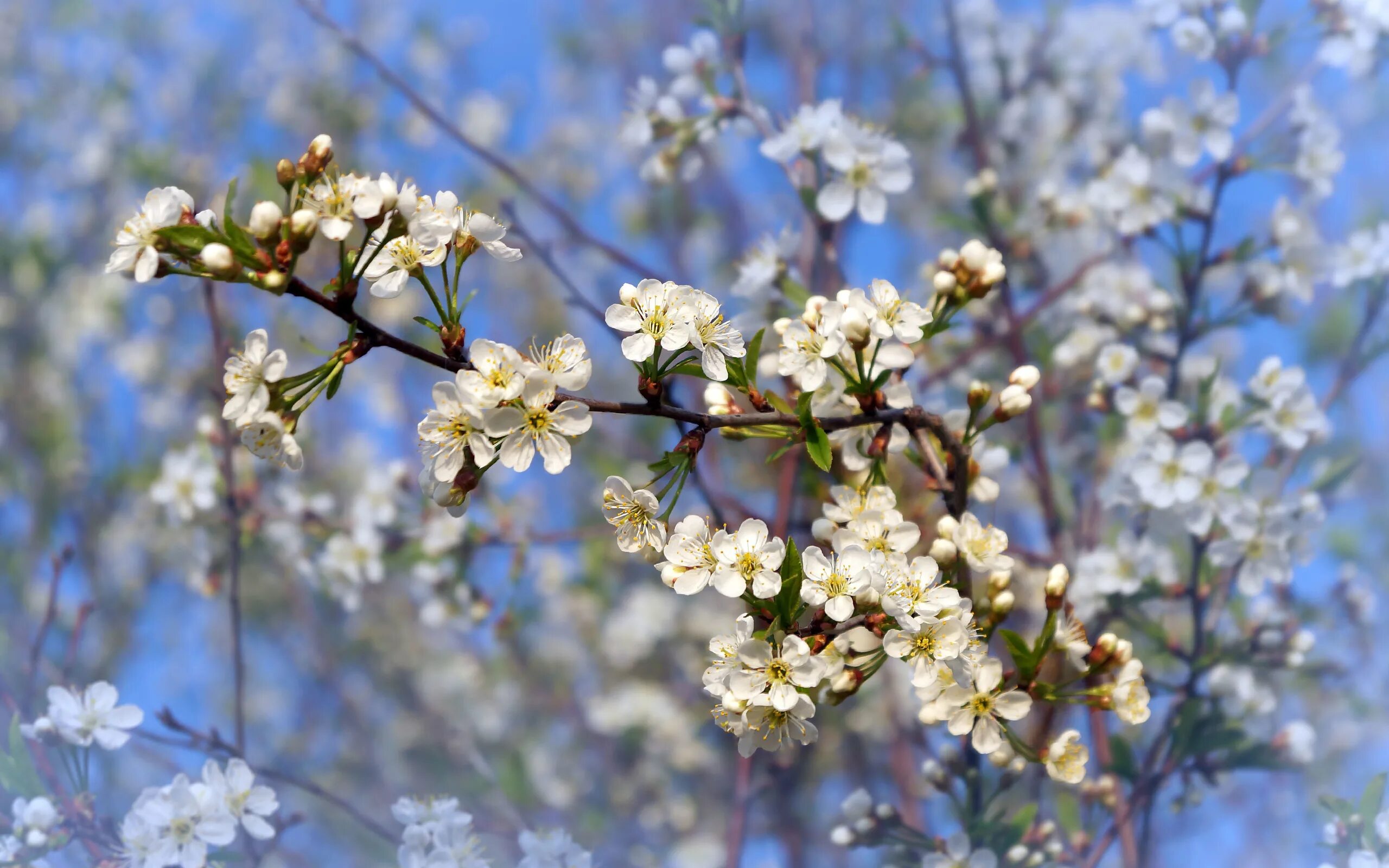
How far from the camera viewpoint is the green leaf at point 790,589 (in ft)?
3.83

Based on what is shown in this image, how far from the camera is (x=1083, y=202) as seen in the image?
253 centimetres

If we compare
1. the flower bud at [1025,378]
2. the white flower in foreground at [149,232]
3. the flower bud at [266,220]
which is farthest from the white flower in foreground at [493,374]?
the flower bud at [1025,378]

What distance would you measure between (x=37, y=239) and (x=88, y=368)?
0.76m

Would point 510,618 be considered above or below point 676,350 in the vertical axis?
above

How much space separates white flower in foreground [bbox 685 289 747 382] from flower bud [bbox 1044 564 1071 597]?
512 millimetres

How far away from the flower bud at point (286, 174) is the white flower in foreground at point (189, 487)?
155cm

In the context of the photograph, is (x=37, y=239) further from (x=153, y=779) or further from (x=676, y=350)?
(x=676, y=350)

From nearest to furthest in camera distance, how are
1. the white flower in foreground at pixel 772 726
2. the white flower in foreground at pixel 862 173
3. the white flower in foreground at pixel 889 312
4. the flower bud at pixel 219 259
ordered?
the flower bud at pixel 219 259 → the white flower in foreground at pixel 772 726 → the white flower in foreground at pixel 889 312 → the white flower in foreground at pixel 862 173

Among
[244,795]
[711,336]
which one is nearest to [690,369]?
[711,336]

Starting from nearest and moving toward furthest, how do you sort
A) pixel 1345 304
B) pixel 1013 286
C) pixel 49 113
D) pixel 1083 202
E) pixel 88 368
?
pixel 1083 202 → pixel 1013 286 → pixel 1345 304 → pixel 88 368 → pixel 49 113

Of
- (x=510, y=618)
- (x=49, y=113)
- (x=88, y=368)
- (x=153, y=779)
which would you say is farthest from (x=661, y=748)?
(x=49, y=113)

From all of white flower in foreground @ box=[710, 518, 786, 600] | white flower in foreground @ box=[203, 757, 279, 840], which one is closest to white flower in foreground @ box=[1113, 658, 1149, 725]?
white flower in foreground @ box=[710, 518, 786, 600]

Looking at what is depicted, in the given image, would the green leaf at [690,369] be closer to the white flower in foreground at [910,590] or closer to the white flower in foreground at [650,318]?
the white flower in foreground at [650,318]

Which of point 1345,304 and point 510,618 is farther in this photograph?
point 1345,304
